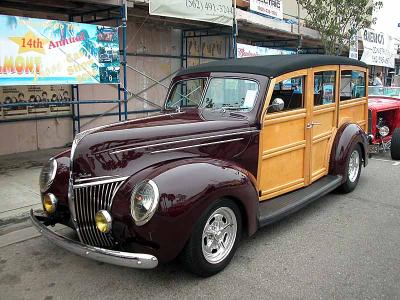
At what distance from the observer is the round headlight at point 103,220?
10.4 feet

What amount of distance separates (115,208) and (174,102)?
2302 millimetres

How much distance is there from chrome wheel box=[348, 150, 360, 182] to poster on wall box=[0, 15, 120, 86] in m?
4.34

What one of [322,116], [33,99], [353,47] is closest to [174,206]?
[322,116]

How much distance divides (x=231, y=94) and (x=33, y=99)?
221 inches

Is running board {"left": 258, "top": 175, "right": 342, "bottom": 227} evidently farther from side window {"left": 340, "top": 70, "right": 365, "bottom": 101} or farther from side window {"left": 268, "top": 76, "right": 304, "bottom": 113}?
side window {"left": 340, "top": 70, "right": 365, "bottom": 101}

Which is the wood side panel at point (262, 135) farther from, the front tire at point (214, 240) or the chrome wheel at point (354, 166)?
the chrome wheel at point (354, 166)

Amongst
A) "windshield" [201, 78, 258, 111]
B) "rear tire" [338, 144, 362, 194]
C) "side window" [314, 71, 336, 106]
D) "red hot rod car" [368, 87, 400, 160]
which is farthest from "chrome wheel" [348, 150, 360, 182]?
"windshield" [201, 78, 258, 111]

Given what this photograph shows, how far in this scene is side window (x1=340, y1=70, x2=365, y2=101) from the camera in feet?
19.4

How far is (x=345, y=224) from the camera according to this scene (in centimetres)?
490

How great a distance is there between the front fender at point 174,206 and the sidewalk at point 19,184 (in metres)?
2.38

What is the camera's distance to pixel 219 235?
3633mm

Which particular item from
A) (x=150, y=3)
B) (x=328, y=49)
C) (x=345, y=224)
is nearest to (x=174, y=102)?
(x=345, y=224)

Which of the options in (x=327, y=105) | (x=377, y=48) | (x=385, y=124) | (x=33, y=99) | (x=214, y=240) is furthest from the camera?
(x=377, y=48)

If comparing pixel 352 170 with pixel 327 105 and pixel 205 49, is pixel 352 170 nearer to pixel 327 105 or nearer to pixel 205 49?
pixel 327 105
